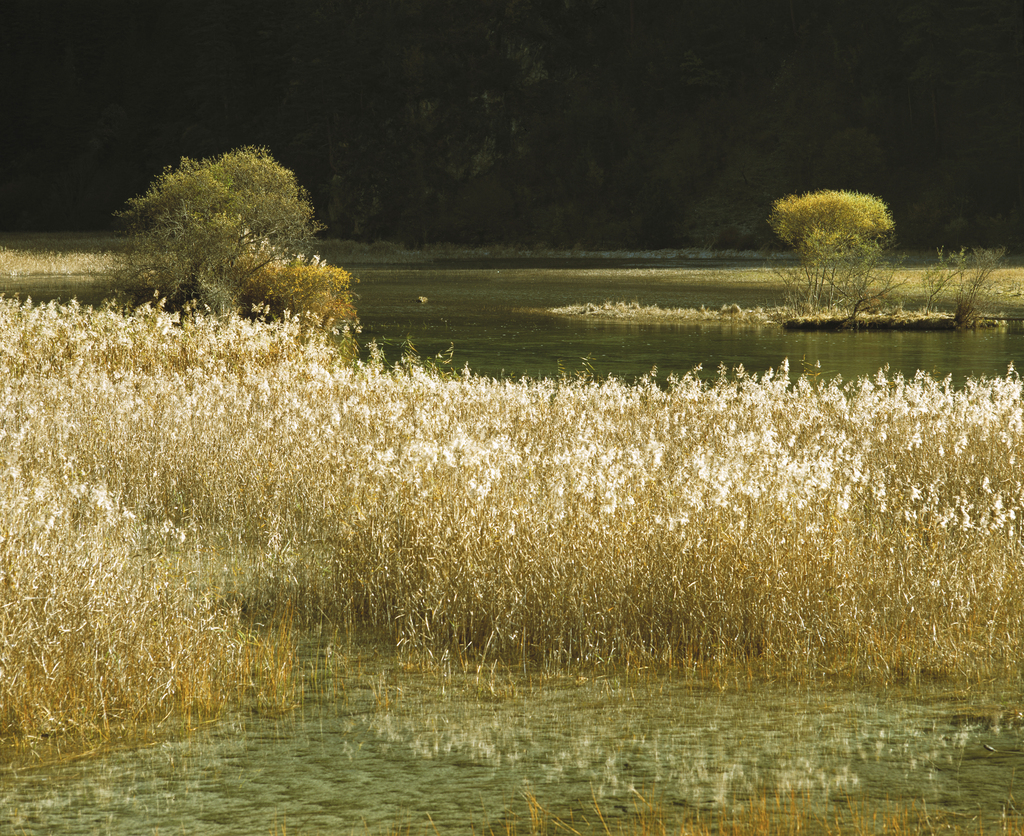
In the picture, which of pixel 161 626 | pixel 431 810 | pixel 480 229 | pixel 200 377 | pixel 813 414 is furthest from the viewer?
pixel 480 229

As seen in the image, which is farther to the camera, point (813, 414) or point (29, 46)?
point (29, 46)

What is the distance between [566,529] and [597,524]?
22 cm

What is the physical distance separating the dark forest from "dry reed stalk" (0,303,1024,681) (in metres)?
84.5

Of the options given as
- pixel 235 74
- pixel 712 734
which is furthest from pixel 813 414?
pixel 235 74

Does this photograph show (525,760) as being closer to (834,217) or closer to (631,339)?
(631,339)

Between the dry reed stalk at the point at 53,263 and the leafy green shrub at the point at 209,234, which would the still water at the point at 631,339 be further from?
the dry reed stalk at the point at 53,263

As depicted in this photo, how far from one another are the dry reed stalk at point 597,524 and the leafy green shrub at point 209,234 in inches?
853

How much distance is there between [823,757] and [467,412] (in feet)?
26.8

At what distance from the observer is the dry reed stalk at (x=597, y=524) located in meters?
7.17

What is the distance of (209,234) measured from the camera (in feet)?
112

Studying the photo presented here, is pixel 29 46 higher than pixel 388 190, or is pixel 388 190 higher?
pixel 29 46

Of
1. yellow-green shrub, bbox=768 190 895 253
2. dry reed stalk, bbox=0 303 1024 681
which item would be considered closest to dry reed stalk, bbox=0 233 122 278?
yellow-green shrub, bbox=768 190 895 253

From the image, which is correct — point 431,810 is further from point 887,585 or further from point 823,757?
point 887,585

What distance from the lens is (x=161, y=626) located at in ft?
21.0
